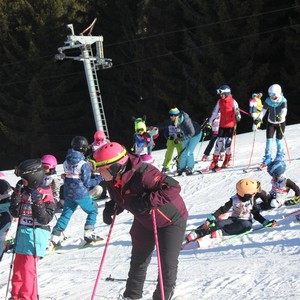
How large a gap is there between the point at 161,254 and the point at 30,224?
145 centimetres

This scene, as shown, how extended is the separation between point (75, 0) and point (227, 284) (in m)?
31.1

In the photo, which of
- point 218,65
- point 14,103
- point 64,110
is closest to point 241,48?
point 218,65

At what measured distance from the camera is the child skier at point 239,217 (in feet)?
20.3

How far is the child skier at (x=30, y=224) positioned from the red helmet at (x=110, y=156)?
3.39 ft

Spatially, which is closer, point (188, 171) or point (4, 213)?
point (4, 213)

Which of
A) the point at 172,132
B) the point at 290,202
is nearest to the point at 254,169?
the point at 172,132

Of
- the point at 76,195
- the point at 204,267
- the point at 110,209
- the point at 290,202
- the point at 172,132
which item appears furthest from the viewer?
the point at 172,132

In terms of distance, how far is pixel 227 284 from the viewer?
475 cm

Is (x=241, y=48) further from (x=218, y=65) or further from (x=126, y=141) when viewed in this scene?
(x=126, y=141)

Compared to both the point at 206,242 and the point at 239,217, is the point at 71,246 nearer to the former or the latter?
the point at 206,242

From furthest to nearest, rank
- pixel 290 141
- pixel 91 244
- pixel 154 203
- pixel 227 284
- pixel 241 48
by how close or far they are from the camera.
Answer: pixel 241 48 → pixel 290 141 → pixel 91 244 → pixel 227 284 → pixel 154 203

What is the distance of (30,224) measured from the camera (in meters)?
4.82

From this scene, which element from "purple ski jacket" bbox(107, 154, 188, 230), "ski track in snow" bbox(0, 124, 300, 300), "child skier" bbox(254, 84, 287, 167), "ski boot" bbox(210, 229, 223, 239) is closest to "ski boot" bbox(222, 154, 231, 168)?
"child skier" bbox(254, 84, 287, 167)

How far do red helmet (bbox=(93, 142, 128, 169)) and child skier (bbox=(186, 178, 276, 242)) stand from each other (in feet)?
8.34
